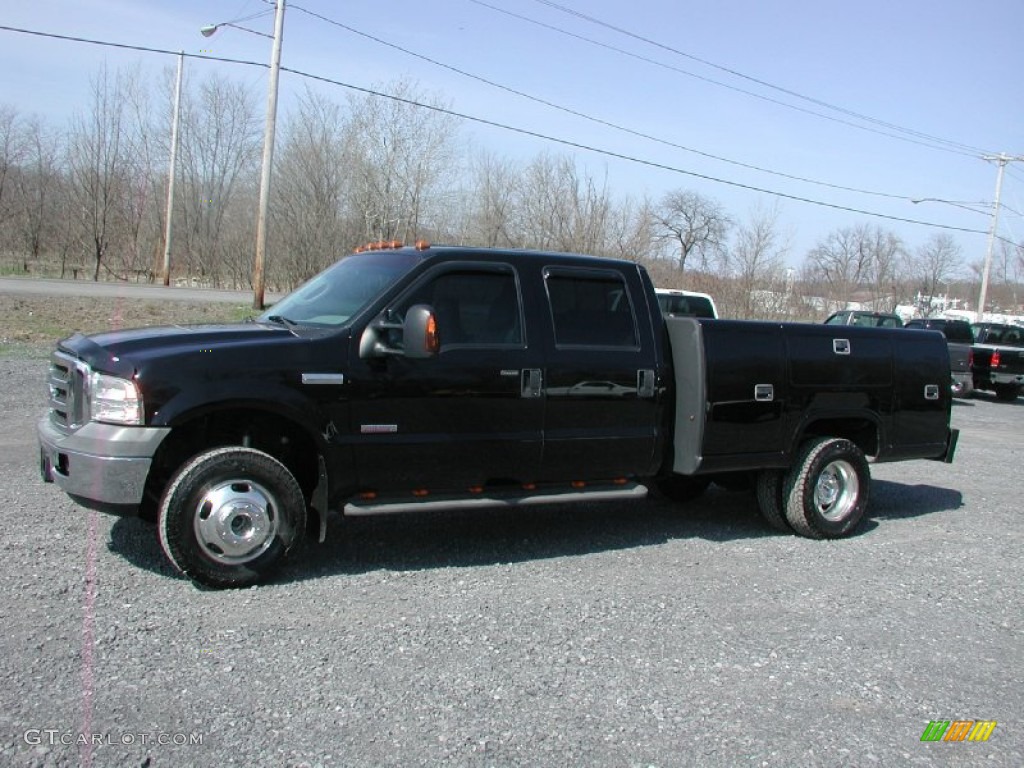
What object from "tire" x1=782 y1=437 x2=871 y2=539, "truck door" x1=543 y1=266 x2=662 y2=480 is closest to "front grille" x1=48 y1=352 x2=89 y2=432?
"truck door" x1=543 y1=266 x2=662 y2=480

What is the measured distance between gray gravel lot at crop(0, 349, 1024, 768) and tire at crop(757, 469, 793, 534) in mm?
237

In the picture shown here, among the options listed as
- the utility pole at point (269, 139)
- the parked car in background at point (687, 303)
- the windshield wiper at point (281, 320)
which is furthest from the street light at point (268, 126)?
the windshield wiper at point (281, 320)

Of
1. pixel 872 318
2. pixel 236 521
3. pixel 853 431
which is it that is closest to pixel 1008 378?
pixel 872 318

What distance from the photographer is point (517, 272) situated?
5.60m

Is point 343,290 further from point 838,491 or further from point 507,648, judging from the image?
point 838,491

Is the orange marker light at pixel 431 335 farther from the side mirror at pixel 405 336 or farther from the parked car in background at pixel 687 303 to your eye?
the parked car in background at pixel 687 303

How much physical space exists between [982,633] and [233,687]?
157 inches

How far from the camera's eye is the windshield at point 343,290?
526cm

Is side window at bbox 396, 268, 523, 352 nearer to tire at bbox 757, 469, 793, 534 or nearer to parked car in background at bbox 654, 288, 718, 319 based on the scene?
tire at bbox 757, 469, 793, 534

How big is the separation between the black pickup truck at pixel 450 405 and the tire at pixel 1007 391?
15805 mm

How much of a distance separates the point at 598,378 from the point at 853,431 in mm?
2566

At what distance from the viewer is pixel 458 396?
5203 mm

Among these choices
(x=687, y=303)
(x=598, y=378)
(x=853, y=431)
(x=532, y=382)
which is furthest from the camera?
(x=687, y=303)

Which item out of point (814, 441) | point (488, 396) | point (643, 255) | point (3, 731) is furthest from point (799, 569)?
point (643, 255)
